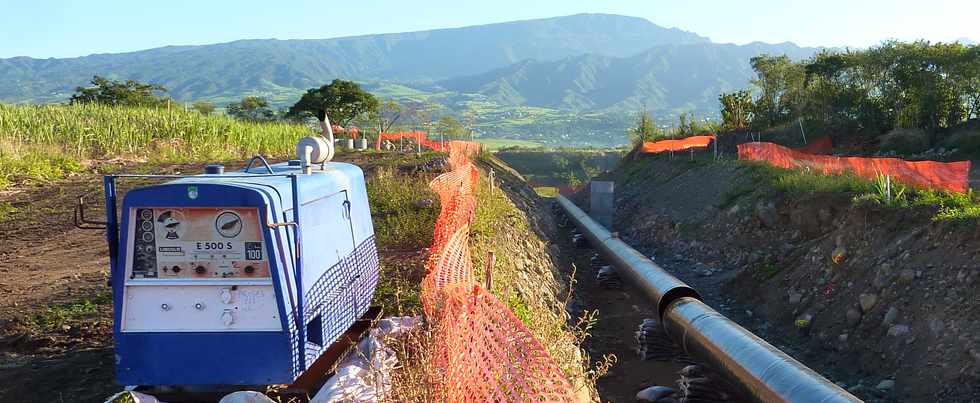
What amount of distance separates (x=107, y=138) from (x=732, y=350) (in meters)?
20.1

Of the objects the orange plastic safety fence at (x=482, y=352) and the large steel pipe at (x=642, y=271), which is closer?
the orange plastic safety fence at (x=482, y=352)

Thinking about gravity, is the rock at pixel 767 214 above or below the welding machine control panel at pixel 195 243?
below

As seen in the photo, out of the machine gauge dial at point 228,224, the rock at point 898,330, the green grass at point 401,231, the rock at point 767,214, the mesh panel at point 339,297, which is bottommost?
the rock at point 898,330

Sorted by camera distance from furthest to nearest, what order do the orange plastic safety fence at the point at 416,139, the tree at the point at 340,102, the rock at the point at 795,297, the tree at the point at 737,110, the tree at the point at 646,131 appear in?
the tree at the point at 340,102, the tree at the point at 646,131, the orange plastic safety fence at the point at 416,139, the tree at the point at 737,110, the rock at the point at 795,297

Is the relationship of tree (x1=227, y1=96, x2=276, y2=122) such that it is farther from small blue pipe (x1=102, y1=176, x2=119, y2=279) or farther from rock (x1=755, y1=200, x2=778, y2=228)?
small blue pipe (x1=102, y1=176, x2=119, y2=279)

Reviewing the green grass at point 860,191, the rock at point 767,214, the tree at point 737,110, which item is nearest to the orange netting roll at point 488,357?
the green grass at point 860,191

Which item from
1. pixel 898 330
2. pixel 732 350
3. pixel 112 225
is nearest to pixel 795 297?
pixel 898 330

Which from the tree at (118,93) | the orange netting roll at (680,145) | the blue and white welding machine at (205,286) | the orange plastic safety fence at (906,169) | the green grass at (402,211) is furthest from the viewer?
the tree at (118,93)

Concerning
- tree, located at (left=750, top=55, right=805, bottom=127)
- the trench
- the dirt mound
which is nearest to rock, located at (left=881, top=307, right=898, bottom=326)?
the dirt mound

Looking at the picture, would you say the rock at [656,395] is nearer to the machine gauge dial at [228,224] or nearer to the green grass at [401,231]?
the green grass at [401,231]

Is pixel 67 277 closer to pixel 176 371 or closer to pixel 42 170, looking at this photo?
pixel 176 371

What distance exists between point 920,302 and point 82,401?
27.1 ft

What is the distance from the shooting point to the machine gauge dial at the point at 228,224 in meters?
5.81

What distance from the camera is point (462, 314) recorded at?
532cm
